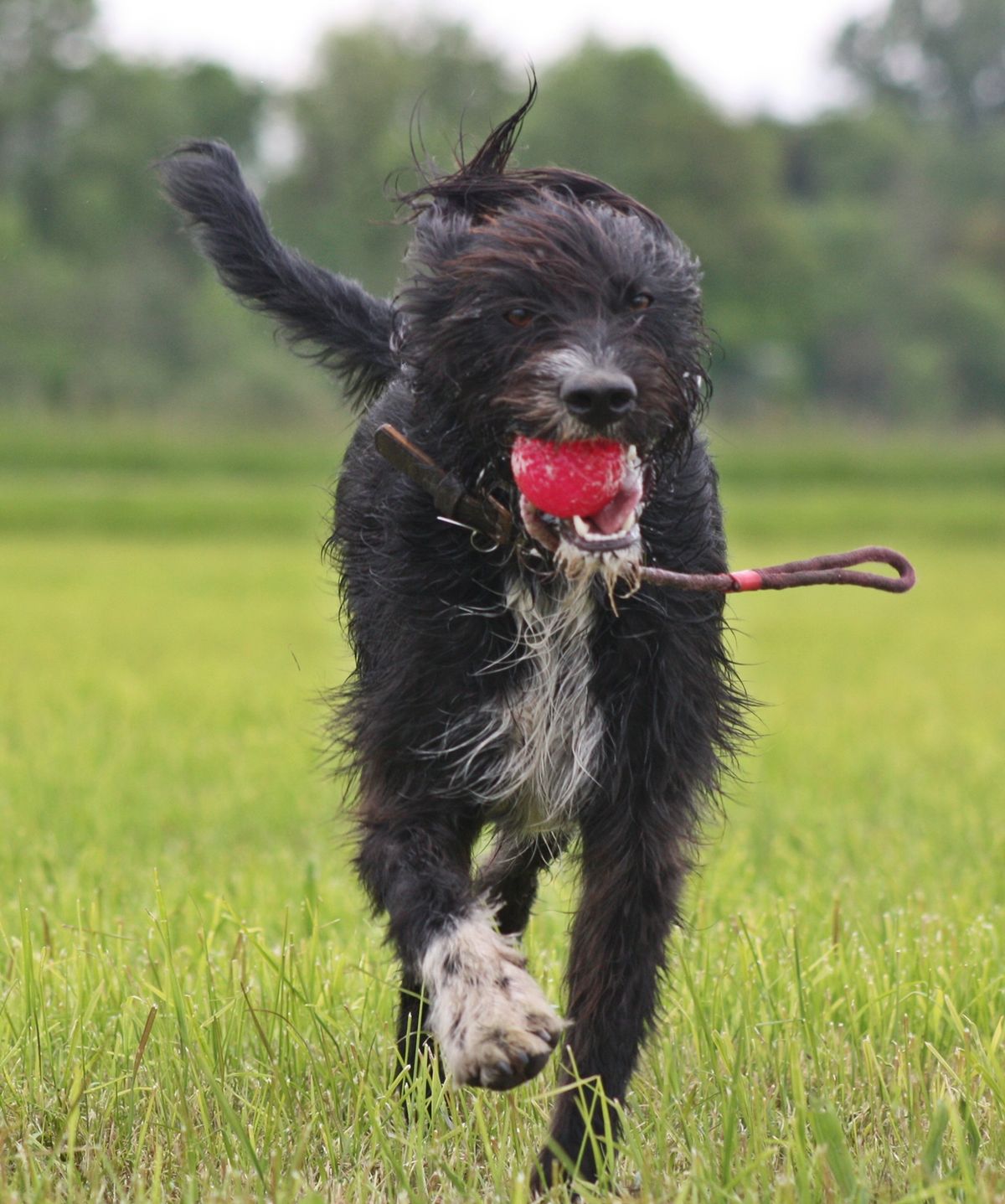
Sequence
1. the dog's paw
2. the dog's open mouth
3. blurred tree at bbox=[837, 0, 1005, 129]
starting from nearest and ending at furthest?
the dog's paw
the dog's open mouth
blurred tree at bbox=[837, 0, 1005, 129]

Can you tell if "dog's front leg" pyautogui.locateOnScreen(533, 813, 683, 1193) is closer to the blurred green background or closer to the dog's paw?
the blurred green background

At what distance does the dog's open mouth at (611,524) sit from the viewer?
308cm

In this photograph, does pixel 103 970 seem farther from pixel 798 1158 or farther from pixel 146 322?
pixel 146 322

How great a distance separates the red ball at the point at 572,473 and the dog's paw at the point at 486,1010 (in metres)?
0.76

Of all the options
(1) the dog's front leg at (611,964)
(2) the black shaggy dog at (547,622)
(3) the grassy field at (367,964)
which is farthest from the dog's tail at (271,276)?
(1) the dog's front leg at (611,964)

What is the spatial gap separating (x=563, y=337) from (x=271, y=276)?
150 cm

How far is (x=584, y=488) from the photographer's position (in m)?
3.04

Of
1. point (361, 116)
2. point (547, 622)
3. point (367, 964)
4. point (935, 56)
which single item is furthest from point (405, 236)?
point (935, 56)

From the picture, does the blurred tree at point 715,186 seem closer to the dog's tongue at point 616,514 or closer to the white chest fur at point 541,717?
the white chest fur at point 541,717

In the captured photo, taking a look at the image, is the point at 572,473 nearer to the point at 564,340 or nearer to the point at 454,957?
the point at 564,340

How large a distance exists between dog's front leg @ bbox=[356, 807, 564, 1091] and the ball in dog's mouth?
2.21 ft

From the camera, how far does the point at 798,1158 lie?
8.96 ft

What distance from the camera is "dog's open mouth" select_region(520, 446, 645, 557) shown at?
308 cm

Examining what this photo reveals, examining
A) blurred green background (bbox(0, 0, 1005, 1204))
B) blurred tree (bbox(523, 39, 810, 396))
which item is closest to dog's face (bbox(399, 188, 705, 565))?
blurred green background (bbox(0, 0, 1005, 1204))
